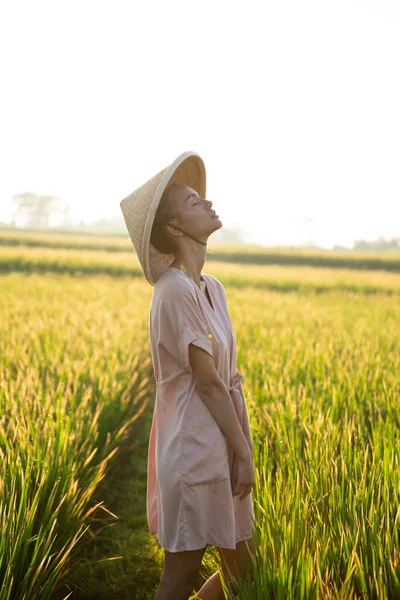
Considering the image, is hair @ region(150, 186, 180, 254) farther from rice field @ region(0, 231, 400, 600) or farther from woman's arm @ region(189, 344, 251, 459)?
rice field @ region(0, 231, 400, 600)

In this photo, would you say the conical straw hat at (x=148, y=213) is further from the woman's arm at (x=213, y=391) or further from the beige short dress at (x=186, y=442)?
the woman's arm at (x=213, y=391)

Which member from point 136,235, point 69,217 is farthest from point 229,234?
point 136,235

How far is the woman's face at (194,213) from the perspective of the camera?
5.32 feet

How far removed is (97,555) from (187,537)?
4.16ft

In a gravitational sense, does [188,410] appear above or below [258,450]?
above

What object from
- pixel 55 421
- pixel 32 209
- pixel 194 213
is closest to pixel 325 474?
pixel 194 213

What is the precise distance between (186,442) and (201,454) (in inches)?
2.0

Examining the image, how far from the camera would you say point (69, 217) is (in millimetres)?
102438

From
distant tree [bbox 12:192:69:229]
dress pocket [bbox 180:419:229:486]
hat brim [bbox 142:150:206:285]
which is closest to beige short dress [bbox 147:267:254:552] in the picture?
dress pocket [bbox 180:419:229:486]

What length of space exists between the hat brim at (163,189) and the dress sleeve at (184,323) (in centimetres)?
18

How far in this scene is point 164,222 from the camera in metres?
1.65

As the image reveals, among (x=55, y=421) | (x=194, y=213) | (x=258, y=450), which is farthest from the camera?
(x=55, y=421)

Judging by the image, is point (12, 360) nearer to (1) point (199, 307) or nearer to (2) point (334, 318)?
(1) point (199, 307)

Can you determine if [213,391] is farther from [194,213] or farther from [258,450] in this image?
[258,450]
